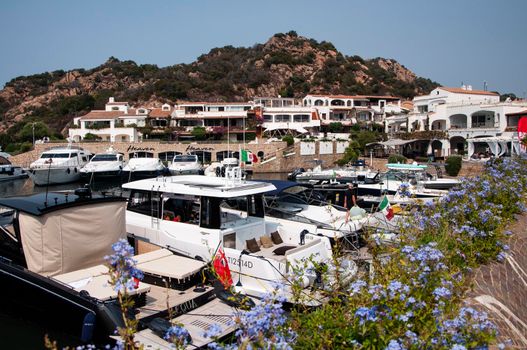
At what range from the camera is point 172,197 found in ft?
39.5

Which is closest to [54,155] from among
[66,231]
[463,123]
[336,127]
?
[66,231]

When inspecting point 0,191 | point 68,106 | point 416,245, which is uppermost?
point 68,106

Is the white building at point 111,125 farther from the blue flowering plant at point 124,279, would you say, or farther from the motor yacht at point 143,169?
the blue flowering plant at point 124,279

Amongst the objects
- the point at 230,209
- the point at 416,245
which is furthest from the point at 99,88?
the point at 416,245

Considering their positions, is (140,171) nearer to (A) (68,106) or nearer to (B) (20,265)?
(B) (20,265)

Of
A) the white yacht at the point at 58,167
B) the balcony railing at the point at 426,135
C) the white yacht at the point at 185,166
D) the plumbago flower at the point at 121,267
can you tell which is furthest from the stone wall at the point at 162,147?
the plumbago flower at the point at 121,267

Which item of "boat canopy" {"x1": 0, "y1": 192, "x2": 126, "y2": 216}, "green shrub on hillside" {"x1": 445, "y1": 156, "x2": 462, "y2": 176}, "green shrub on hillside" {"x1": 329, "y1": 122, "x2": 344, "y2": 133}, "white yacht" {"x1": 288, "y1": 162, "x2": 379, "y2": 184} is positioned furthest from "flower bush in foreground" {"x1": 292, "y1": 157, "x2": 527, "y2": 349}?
"green shrub on hillside" {"x1": 329, "y1": 122, "x2": 344, "y2": 133}

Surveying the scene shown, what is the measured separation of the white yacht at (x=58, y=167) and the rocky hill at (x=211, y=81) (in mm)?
45116

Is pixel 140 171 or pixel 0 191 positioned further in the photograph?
pixel 140 171

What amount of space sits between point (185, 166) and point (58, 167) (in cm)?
1068

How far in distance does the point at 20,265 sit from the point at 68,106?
84.6 metres

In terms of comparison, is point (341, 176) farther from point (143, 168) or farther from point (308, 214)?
point (143, 168)

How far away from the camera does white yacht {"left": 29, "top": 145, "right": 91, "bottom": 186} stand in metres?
37.7

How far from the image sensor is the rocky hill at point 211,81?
89.9 m
